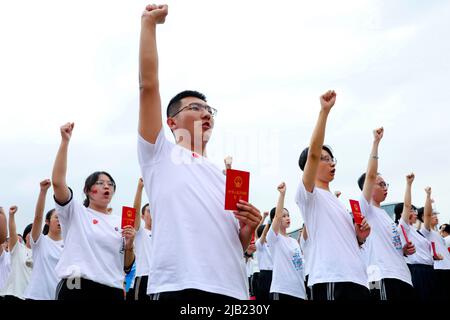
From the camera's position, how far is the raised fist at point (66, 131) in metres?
4.00

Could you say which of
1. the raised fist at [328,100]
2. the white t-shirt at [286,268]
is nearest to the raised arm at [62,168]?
the raised fist at [328,100]

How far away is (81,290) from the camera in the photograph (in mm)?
3855

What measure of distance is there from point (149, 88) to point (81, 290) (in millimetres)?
2305

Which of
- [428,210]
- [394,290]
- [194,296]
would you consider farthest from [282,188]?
[194,296]

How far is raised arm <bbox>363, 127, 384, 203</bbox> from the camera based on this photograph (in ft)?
15.1

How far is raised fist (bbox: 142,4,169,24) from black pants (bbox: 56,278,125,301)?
2.44 metres

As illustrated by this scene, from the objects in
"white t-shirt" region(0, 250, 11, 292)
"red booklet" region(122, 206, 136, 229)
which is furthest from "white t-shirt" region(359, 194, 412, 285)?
"white t-shirt" region(0, 250, 11, 292)

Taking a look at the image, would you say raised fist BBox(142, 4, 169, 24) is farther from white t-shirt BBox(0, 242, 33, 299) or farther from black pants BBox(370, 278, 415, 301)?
white t-shirt BBox(0, 242, 33, 299)

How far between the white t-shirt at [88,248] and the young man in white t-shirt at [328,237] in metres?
1.68

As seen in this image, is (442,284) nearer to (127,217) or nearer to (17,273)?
(127,217)

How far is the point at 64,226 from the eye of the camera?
13.4 ft

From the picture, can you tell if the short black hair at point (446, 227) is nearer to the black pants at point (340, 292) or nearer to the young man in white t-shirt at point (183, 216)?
the black pants at point (340, 292)
